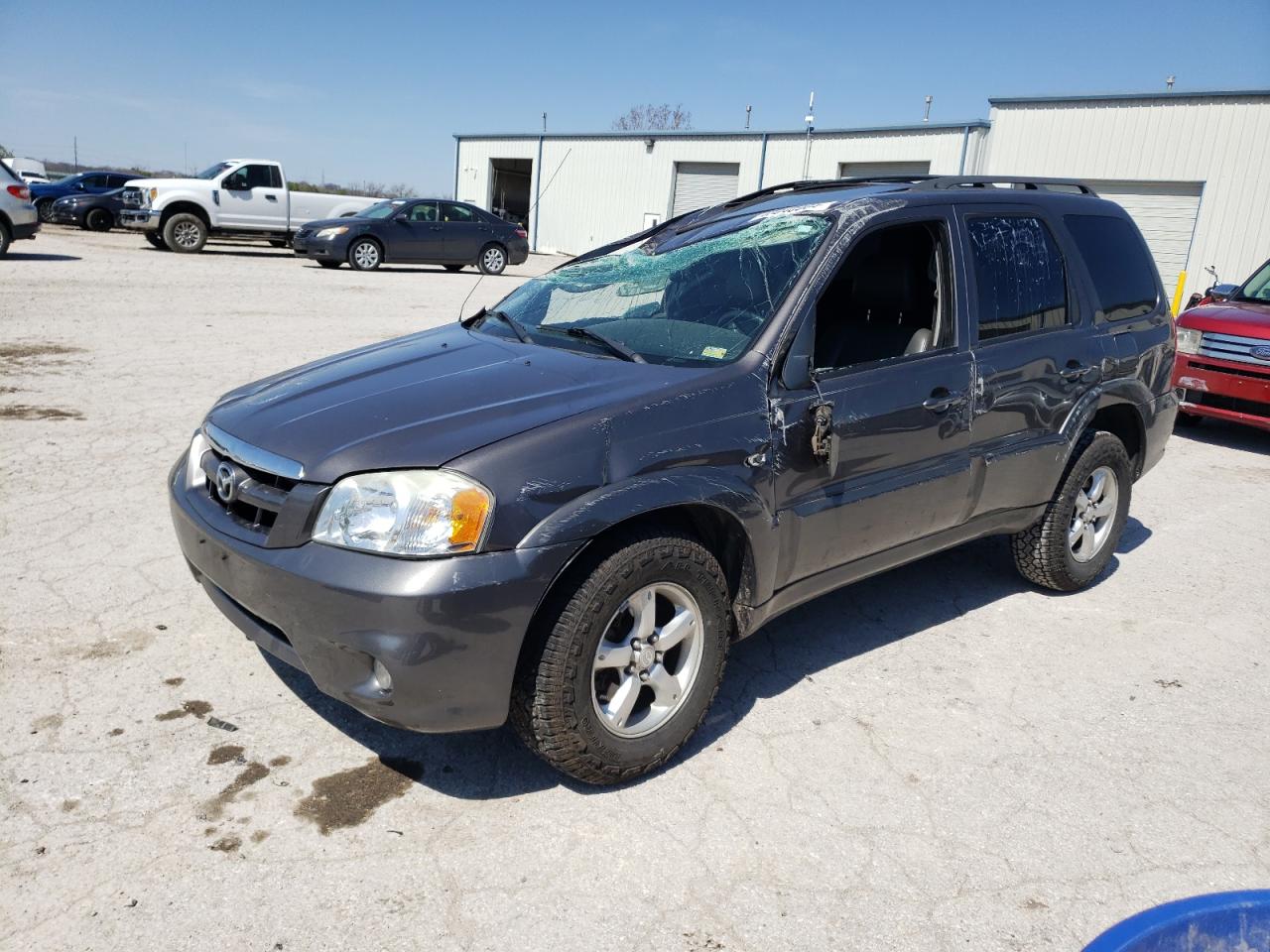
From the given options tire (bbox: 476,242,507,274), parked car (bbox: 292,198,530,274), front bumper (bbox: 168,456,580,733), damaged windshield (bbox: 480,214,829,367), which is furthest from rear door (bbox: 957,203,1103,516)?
tire (bbox: 476,242,507,274)

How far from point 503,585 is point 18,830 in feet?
4.78

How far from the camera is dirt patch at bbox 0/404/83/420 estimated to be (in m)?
6.45

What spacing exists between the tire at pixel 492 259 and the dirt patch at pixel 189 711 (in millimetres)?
18895

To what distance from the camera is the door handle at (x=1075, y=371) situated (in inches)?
171

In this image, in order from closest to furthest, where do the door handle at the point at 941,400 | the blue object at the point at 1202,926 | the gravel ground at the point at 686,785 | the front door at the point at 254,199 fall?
the blue object at the point at 1202,926
the gravel ground at the point at 686,785
the door handle at the point at 941,400
the front door at the point at 254,199

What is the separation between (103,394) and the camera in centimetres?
723

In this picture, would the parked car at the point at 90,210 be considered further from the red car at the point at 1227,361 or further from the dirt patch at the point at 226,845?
the dirt patch at the point at 226,845

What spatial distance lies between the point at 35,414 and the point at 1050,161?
21.0 m

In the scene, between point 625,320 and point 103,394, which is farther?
point 103,394

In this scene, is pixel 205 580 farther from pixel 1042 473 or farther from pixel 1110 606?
pixel 1110 606

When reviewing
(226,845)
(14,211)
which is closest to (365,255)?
(14,211)

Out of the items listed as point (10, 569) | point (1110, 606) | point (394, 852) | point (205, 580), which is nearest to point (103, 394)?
point (10, 569)

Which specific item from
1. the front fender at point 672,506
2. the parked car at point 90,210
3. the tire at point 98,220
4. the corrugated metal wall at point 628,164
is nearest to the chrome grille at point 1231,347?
the front fender at point 672,506

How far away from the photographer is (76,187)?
27391 millimetres
